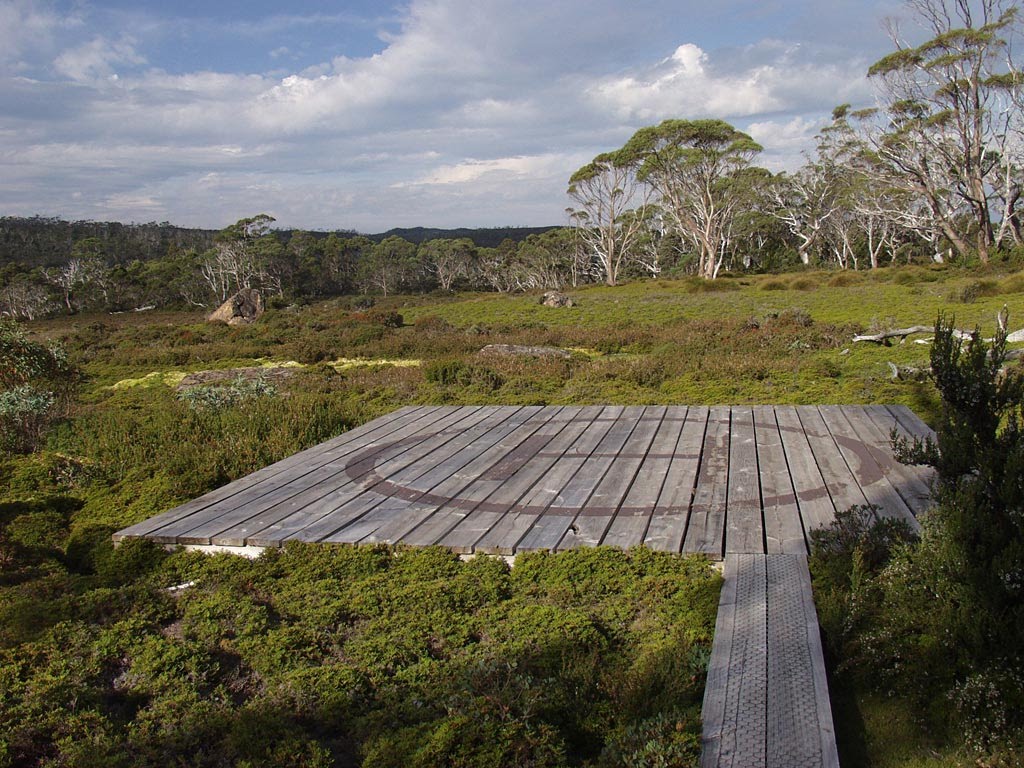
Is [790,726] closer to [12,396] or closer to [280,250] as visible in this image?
[12,396]

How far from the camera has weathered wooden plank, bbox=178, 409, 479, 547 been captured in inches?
183

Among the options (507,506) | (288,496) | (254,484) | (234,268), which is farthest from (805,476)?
(234,268)

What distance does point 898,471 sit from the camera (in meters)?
5.06

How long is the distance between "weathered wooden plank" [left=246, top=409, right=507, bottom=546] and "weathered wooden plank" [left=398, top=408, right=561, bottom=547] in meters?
0.49

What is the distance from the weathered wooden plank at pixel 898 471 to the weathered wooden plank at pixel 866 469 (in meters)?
0.04

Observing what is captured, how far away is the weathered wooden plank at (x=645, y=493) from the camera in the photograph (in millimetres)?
4224

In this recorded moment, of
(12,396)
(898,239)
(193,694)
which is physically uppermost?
(898,239)

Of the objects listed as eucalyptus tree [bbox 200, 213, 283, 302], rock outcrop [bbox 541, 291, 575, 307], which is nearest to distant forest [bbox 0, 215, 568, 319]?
eucalyptus tree [bbox 200, 213, 283, 302]

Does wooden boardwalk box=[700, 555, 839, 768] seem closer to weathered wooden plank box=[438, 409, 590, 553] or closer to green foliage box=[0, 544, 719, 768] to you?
green foliage box=[0, 544, 719, 768]

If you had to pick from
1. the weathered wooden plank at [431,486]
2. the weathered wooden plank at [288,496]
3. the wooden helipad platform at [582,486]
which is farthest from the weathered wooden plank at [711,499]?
the weathered wooden plank at [288,496]

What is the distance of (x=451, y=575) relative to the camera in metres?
4.00

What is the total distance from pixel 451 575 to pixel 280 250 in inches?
2917

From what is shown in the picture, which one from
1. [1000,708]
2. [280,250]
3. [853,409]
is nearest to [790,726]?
[1000,708]

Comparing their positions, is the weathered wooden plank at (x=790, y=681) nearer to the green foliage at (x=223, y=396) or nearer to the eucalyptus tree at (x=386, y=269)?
the green foliage at (x=223, y=396)
